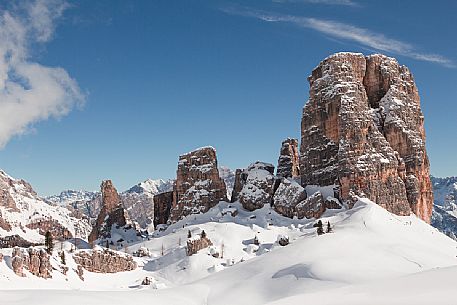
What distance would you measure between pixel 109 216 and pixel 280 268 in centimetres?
10352

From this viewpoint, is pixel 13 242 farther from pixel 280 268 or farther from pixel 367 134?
pixel 280 268

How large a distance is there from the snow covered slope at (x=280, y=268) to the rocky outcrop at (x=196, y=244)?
210cm

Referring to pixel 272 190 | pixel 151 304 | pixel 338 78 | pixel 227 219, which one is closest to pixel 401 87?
pixel 338 78

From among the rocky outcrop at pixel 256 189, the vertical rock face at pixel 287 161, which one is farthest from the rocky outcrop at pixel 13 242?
the vertical rock face at pixel 287 161

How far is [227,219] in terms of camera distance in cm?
11712

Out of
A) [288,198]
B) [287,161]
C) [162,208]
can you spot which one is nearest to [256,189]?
[288,198]

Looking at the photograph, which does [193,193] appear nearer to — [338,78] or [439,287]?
[338,78]

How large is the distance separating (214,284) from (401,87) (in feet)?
322

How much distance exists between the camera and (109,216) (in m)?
144

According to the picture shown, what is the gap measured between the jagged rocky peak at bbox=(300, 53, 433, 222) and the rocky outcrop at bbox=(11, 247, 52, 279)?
233 feet

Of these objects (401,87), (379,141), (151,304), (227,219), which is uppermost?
(401,87)

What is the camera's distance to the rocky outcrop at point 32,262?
68.2 metres

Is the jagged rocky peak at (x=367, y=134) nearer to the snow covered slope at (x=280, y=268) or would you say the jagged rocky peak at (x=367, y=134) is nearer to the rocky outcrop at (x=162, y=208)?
the snow covered slope at (x=280, y=268)

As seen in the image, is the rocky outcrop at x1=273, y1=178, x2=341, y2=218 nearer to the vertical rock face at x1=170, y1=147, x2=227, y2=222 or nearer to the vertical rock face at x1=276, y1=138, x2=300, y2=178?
the vertical rock face at x1=276, y1=138, x2=300, y2=178
